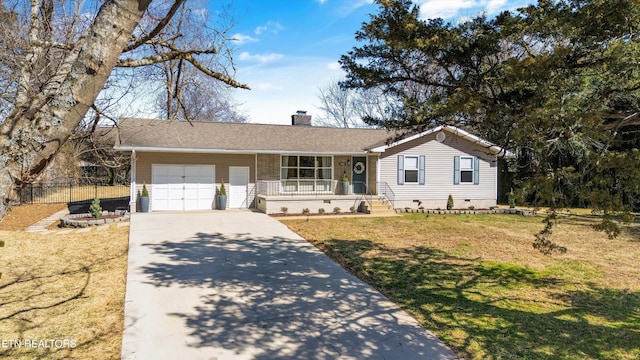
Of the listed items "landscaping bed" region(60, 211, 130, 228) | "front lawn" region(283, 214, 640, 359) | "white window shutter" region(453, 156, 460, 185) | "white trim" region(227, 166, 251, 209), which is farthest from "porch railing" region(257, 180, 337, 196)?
"white window shutter" region(453, 156, 460, 185)

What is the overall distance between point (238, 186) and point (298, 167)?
296cm

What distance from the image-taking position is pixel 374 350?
4156 mm

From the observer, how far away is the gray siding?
59.9ft

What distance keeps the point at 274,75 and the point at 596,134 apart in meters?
14.7

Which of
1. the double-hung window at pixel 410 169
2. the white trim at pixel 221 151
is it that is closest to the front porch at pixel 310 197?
the white trim at pixel 221 151

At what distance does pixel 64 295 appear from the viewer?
226 inches

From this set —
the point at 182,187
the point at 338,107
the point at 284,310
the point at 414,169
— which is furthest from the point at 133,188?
the point at 338,107

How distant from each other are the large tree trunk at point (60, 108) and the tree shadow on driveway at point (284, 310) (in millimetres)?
3207

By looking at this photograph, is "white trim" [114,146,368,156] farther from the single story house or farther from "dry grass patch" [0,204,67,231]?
"dry grass patch" [0,204,67,231]

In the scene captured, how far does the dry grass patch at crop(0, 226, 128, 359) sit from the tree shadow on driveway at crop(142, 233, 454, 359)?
76 cm

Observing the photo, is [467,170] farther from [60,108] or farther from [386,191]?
[60,108]

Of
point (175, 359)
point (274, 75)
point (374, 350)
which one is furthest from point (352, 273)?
point (274, 75)

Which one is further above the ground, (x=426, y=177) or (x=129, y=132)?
(x=129, y=132)

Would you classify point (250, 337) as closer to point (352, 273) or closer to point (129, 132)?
point (352, 273)
